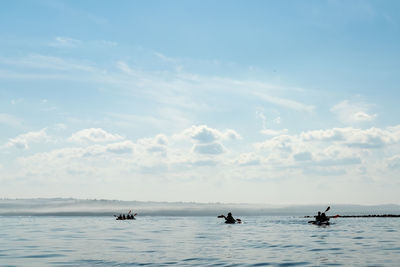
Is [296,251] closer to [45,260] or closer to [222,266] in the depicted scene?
[222,266]

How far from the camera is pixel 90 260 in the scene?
33875 mm

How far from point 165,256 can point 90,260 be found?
20.6 feet

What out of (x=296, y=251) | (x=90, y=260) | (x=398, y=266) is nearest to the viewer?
(x=398, y=266)

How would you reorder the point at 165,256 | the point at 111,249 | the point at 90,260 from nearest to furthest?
the point at 90,260
the point at 165,256
the point at 111,249

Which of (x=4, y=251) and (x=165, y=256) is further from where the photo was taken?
(x=4, y=251)

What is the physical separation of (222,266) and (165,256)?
305 inches

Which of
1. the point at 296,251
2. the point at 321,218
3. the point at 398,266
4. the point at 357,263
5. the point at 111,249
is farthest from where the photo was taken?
the point at 321,218

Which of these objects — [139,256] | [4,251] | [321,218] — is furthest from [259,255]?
[321,218]

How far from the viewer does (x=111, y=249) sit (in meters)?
42.2

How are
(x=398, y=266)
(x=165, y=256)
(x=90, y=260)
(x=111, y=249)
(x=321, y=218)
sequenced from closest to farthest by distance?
(x=398, y=266), (x=90, y=260), (x=165, y=256), (x=111, y=249), (x=321, y=218)

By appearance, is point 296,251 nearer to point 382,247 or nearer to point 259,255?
point 259,255

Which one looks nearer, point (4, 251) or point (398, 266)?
point (398, 266)

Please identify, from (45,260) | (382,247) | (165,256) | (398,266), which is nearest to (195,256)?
(165,256)

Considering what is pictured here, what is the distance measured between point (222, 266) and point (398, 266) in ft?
39.3
